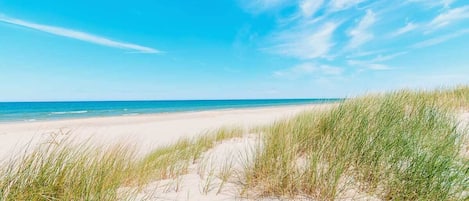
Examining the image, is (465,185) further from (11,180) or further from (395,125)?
(11,180)

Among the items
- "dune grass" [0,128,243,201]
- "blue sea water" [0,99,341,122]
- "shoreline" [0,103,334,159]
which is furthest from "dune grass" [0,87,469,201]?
"blue sea water" [0,99,341,122]

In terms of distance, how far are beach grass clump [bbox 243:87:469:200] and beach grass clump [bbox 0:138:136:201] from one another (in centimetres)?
130

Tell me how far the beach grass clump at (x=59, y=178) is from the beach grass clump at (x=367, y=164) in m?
1.30

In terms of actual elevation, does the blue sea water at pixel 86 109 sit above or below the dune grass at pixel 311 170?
below

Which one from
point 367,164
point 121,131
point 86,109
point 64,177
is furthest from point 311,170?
point 86,109

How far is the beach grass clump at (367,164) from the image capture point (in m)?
2.20

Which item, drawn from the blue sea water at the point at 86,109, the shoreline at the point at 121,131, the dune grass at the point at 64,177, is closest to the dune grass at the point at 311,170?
the dune grass at the point at 64,177

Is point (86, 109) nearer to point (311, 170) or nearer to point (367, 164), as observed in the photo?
point (311, 170)

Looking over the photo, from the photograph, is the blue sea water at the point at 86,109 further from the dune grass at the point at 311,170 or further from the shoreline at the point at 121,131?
the shoreline at the point at 121,131

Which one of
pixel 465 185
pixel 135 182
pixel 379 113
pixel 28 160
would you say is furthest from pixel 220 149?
pixel 465 185

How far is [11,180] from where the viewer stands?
198 centimetres

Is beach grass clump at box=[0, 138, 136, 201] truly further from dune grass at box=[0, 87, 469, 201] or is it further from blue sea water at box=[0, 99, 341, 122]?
blue sea water at box=[0, 99, 341, 122]

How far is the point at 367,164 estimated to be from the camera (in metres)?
2.64

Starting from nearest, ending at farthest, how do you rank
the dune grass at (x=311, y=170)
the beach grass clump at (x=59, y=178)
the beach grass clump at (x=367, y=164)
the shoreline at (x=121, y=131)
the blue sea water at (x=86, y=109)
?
the beach grass clump at (x=59, y=178) < the dune grass at (x=311, y=170) < the beach grass clump at (x=367, y=164) < the shoreline at (x=121, y=131) < the blue sea water at (x=86, y=109)
